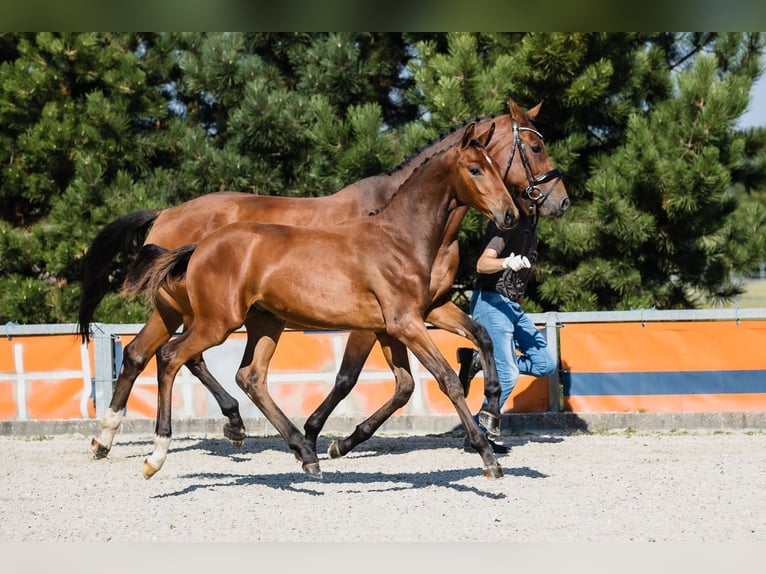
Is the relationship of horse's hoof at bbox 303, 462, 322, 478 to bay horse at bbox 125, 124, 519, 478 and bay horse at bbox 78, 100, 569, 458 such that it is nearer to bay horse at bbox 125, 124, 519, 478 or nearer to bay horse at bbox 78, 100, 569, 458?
bay horse at bbox 125, 124, 519, 478

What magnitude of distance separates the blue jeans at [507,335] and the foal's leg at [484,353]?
603 millimetres

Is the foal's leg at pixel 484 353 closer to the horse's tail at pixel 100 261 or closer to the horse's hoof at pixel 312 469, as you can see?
the horse's hoof at pixel 312 469

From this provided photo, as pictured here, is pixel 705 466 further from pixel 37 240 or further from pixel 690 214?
pixel 37 240

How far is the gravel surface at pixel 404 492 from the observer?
450 centimetres

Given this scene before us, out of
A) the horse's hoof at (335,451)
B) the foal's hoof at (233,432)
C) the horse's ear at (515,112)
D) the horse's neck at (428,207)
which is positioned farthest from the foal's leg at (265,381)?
the horse's ear at (515,112)

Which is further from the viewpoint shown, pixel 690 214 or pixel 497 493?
pixel 690 214

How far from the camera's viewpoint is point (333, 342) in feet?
28.7

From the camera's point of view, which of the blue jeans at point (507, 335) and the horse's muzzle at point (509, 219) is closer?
the horse's muzzle at point (509, 219)

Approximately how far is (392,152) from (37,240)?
4.57 m

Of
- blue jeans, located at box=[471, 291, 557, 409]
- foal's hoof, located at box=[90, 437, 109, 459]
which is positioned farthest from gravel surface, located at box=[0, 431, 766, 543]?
blue jeans, located at box=[471, 291, 557, 409]

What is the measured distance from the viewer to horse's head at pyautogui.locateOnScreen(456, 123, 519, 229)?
557 centimetres

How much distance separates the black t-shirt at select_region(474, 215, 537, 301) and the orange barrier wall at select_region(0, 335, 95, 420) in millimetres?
4104

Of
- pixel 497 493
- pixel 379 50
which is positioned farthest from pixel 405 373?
pixel 379 50

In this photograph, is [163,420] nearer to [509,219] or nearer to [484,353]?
[484,353]
